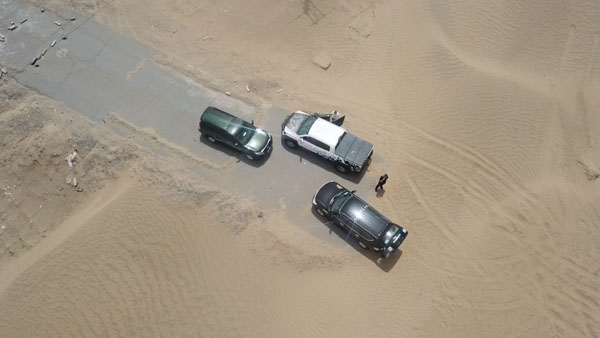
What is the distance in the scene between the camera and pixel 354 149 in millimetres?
16906

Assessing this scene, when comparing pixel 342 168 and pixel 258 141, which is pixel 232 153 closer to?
pixel 258 141

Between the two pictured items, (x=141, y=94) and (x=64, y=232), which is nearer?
(x=64, y=232)

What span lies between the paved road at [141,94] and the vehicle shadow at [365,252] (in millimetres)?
271

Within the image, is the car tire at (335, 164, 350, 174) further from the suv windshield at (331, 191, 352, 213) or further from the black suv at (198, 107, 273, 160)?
the black suv at (198, 107, 273, 160)

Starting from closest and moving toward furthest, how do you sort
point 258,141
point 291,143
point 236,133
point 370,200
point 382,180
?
point 382,180 < point 370,200 < point 236,133 < point 258,141 < point 291,143

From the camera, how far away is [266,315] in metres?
14.0

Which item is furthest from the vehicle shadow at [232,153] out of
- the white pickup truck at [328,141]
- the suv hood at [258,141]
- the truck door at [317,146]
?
the truck door at [317,146]

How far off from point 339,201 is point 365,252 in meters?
2.20

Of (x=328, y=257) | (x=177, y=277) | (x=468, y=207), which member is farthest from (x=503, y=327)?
(x=177, y=277)

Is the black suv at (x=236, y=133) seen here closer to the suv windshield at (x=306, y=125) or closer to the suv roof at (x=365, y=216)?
the suv windshield at (x=306, y=125)

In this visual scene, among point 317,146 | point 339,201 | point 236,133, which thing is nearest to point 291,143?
point 317,146

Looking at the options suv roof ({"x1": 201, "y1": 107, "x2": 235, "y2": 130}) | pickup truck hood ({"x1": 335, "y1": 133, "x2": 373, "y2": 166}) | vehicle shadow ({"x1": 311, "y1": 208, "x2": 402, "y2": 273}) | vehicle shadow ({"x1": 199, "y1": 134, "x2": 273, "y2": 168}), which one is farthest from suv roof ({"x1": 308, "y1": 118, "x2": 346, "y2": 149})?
suv roof ({"x1": 201, "y1": 107, "x2": 235, "y2": 130})

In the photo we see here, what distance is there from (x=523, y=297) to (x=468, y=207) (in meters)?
3.82

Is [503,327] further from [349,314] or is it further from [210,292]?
[210,292]
